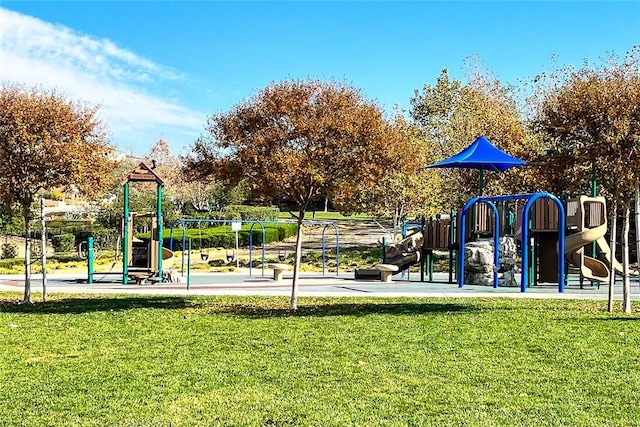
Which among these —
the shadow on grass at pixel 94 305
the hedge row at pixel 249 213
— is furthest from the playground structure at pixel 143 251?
the hedge row at pixel 249 213

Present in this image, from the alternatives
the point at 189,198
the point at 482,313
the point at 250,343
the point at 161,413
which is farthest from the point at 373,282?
the point at 189,198

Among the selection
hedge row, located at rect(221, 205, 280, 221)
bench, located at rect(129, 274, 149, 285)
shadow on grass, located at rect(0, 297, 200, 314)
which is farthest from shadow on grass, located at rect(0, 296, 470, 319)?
hedge row, located at rect(221, 205, 280, 221)

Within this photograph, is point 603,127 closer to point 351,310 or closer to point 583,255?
point 583,255

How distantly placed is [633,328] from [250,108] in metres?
6.48

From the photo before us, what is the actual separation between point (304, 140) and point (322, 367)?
5.12m

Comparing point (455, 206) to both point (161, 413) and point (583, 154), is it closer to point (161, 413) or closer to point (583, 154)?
point (583, 154)

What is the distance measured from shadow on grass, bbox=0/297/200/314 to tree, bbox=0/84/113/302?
1.92 metres

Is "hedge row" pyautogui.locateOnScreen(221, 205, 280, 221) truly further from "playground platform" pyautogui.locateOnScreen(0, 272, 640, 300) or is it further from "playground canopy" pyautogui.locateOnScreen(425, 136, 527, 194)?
"playground canopy" pyautogui.locateOnScreen(425, 136, 527, 194)

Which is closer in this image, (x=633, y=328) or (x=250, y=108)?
(x=633, y=328)

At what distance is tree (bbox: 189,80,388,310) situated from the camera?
11.0 m

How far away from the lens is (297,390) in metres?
5.95

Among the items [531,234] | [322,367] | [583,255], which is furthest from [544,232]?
[322,367]

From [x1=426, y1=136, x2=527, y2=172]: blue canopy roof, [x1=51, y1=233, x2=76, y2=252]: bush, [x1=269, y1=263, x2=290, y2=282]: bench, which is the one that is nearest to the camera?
[x1=426, y1=136, x2=527, y2=172]: blue canopy roof

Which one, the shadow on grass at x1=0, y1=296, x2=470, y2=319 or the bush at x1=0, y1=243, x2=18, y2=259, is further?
the bush at x1=0, y1=243, x2=18, y2=259
